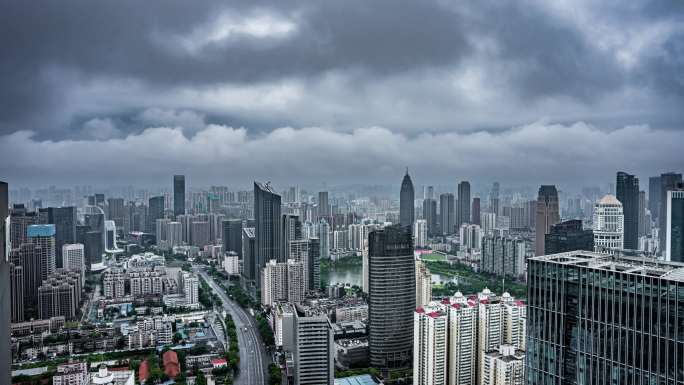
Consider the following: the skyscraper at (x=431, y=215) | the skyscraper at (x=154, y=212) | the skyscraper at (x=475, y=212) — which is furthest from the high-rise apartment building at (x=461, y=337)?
the skyscraper at (x=154, y=212)

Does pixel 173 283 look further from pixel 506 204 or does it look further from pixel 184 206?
pixel 506 204

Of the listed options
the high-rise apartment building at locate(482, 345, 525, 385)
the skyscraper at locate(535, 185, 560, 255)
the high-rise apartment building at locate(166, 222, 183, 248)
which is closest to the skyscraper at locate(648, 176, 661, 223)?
the high-rise apartment building at locate(482, 345, 525, 385)

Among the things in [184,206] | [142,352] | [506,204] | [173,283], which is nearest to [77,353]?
[142,352]

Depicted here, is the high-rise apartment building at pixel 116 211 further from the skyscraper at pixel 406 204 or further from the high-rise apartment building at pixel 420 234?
the high-rise apartment building at pixel 420 234

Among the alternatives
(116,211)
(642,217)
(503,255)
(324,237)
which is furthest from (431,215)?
(116,211)

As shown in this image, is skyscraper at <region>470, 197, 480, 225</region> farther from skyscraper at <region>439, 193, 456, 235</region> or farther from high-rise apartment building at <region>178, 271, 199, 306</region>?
high-rise apartment building at <region>178, 271, 199, 306</region>
